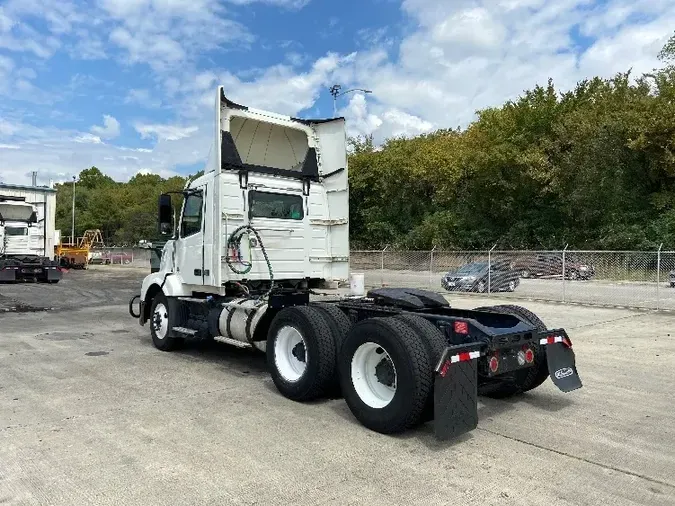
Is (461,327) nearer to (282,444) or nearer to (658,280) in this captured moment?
(282,444)

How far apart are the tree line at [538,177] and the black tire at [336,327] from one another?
26.7 meters

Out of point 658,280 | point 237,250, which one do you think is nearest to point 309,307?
point 237,250

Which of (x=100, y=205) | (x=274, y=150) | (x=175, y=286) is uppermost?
(x=100, y=205)

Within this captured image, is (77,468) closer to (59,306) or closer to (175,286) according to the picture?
(175,286)

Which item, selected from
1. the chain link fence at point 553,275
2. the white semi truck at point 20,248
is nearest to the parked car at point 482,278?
the chain link fence at point 553,275

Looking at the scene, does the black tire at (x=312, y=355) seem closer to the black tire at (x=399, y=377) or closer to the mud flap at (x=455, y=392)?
the black tire at (x=399, y=377)

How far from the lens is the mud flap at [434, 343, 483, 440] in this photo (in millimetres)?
4621

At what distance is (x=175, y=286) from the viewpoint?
8.96 meters

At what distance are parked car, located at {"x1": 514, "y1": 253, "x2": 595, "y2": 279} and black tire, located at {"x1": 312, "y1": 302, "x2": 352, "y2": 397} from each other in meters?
13.4

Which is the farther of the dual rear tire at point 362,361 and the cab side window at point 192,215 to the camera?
the cab side window at point 192,215

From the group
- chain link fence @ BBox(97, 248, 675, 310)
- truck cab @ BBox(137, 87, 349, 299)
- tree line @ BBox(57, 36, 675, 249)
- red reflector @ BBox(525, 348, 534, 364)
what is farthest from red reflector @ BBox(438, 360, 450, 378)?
tree line @ BBox(57, 36, 675, 249)

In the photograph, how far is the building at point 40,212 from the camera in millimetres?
24297

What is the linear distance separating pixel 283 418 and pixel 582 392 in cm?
358

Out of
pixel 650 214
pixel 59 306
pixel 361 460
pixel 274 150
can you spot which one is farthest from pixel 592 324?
pixel 650 214
